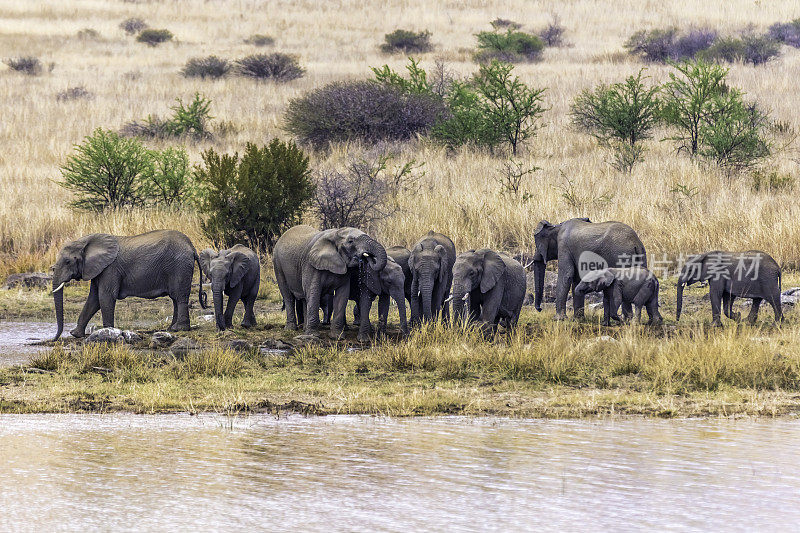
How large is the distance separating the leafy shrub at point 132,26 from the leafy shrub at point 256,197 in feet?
161

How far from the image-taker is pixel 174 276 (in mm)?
13156

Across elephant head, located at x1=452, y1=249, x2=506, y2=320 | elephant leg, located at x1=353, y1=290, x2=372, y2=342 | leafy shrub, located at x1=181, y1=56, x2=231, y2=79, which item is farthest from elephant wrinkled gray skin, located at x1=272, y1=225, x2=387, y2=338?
leafy shrub, located at x1=181, y1=56, x2=231, y2=79

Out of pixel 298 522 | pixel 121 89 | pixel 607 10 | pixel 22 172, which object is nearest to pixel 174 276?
pixel 298 522

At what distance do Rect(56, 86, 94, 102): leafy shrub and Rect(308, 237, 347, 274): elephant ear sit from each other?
106ft

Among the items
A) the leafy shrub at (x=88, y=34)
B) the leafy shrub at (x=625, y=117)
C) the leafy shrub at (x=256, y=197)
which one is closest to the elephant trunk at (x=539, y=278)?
the leafy shrub at (x=256, y=197)

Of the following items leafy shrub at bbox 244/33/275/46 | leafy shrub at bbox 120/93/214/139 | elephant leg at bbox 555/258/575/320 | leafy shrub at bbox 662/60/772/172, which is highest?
leafy shrub at bbox 244/33/275/46

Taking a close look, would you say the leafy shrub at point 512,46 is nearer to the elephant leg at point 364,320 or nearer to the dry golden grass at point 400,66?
the dry golden grass at point 400,66

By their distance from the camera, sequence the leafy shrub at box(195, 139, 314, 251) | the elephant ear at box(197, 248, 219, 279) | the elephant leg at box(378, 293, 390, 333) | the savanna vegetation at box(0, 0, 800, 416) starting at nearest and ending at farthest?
the savanna vegetation at box(0, 0, 800, 416) < the elephant leg at box(378, 293, 390, 333) < the elephant ear at box(197, 248, 219, 279) < the leafy shrub at box(195, 139, 314, 251)

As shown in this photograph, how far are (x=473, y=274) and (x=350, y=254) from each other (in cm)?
128

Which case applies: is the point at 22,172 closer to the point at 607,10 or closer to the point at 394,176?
the point at 394,176

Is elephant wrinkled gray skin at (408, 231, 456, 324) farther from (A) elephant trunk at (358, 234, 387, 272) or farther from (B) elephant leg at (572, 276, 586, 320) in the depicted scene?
(B) elephant leg at (572, 276, 586, 320)

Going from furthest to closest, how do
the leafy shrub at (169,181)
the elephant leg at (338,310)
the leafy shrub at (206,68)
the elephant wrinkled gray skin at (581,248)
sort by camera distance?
the leafy shrub at (206,68)
the leafy shrub at (169,181)
the elephant wrinkled gray skin at (581,248)
the elephant leg at (338,310)

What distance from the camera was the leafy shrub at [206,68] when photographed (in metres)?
47.8

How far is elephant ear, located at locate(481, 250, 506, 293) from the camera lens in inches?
472
